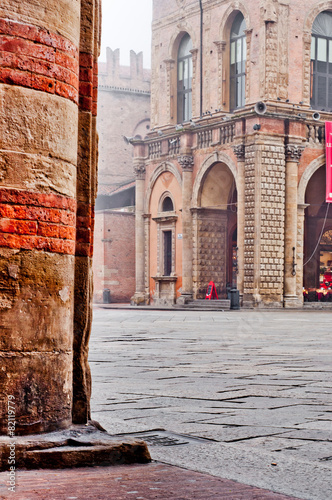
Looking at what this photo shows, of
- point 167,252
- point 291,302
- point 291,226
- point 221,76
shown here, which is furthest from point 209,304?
point 221,76

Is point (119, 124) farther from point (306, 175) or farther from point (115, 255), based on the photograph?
point (306, 175)

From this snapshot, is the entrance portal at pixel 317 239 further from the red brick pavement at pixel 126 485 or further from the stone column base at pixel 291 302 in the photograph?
the red brick pavement at pixel 126 485

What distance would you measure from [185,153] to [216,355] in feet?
85.9

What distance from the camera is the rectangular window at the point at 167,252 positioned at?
37909 millimetres

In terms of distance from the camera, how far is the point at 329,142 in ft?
110

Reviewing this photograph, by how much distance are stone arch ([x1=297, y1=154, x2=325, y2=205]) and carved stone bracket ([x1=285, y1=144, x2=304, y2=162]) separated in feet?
2.84

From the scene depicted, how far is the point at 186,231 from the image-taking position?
118 feet

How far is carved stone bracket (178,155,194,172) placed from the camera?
119 ft

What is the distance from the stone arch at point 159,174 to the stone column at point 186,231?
64 cm

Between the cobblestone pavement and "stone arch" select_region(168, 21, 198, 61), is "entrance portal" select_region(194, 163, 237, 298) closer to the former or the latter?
"stone arch" select_region(168, 21, 198, 61)

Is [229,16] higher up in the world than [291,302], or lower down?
higher up

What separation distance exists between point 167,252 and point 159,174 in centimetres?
347

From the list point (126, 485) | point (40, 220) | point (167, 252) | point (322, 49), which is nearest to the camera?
point (126, 485)

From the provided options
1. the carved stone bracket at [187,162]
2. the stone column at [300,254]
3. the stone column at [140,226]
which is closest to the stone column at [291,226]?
the stone column at [300,254]
